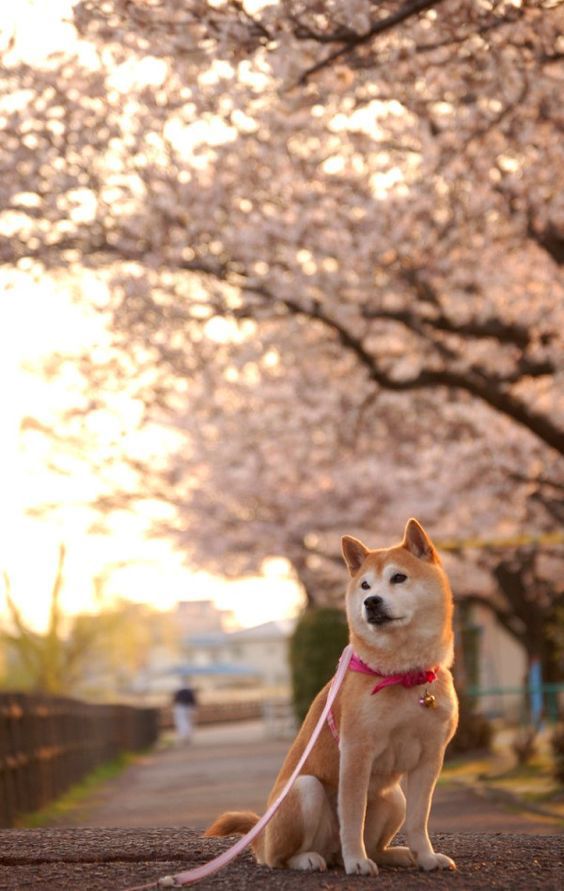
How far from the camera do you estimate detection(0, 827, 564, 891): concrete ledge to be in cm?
616

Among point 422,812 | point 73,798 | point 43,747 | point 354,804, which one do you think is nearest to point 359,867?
point 354,804

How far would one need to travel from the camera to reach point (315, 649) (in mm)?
25969

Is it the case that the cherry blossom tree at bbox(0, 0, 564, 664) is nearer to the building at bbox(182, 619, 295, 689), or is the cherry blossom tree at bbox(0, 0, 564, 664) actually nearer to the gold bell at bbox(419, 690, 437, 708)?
the gold bell at bbox(419, 690, 437, 708)

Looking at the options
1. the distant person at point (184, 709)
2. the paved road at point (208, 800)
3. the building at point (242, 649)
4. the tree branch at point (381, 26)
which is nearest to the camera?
the tree branch at point (381, 26)

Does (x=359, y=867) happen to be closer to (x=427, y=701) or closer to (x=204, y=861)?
(x=427, y=701)

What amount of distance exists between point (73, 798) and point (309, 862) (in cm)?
1344

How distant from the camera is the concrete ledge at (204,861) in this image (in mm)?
6156

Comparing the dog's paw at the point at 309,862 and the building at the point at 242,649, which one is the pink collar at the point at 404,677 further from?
the building at the point at 242,649

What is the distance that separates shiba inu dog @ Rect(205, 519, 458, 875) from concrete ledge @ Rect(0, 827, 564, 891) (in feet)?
0.65

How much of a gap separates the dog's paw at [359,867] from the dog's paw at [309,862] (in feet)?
0.66

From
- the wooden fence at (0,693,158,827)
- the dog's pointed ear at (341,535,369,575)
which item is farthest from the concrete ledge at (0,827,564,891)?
the wooden fence at (0,693,158,827)

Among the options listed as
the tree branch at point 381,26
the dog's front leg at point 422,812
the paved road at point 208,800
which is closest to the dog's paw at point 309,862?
the dog's front leg at point 422,812

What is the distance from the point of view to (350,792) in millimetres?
6137

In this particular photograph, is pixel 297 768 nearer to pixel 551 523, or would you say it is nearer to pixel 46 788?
pixel 46 788
